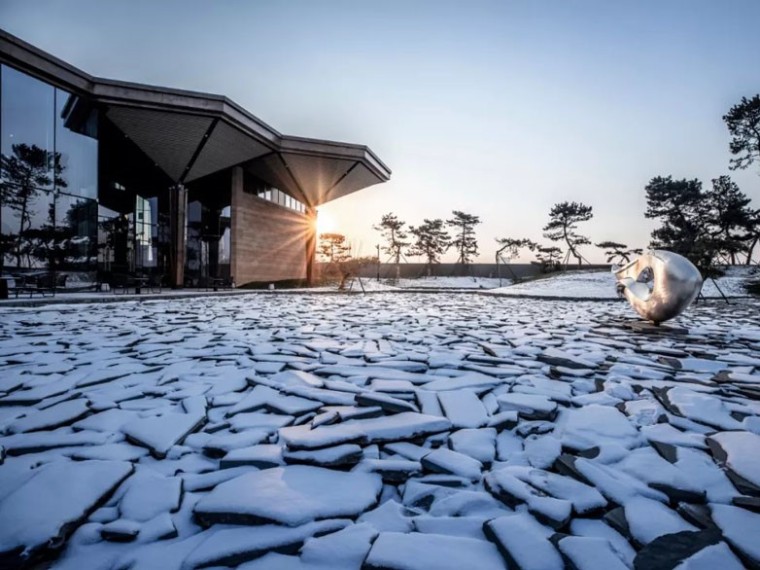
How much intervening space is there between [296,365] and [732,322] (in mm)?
8437

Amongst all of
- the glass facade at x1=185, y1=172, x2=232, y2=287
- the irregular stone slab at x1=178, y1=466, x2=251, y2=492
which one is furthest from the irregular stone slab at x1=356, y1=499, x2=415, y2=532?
the glass facade at x1=185, y1=172, x2=232, y2=287

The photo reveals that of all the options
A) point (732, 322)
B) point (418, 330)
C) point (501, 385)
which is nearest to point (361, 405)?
point (501, 385)

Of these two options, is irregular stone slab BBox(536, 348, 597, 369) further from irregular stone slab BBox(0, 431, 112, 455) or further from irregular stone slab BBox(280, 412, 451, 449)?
irregular stone slab BBox(0, 431, 112, 455)

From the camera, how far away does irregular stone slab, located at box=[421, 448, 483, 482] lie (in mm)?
1663

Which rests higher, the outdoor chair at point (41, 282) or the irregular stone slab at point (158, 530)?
the outdoor chair at point (41, 282)

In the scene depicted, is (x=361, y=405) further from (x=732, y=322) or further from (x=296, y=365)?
(x=732, y=322)

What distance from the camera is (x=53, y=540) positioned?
1.20m

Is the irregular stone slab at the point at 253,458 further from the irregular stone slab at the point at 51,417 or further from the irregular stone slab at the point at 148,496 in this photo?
the irregular stone slab at the point at 51,417

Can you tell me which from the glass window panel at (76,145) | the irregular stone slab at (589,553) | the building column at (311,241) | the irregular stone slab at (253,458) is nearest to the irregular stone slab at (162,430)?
the irregular stone slab at (253,458)

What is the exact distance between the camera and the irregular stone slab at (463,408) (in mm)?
2225

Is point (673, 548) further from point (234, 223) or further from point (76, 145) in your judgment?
point (234, 223)

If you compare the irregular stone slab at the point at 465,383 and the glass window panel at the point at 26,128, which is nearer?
the irregular stone slab at the point at 465,383

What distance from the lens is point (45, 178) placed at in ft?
41.1

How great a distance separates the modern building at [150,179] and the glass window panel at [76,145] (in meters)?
0.04
